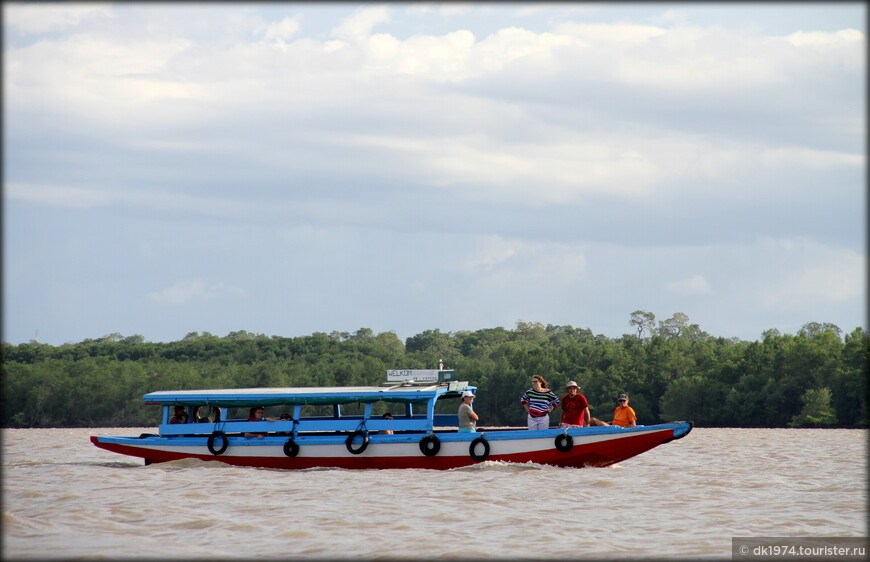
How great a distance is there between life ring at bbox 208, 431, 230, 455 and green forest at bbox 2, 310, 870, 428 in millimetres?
51385

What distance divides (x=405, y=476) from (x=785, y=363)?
57.4m

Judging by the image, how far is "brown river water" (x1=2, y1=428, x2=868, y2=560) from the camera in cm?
1437

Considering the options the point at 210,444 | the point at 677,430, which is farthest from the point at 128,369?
the point at 677,430

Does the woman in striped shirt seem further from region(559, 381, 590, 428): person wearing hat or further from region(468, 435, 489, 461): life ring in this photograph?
region(468, 435, 489, 461): life ring

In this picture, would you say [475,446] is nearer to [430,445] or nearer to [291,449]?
[430,445]

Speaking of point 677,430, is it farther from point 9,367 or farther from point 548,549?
point 9,367

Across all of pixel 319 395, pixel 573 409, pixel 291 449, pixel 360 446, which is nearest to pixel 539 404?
pixel 573 409

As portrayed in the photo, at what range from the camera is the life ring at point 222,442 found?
25.7 meters

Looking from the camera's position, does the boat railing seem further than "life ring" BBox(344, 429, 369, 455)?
Yes

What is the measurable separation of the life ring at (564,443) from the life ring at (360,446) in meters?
4.60

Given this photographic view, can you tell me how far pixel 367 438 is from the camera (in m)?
24.7

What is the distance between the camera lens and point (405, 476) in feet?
76.2

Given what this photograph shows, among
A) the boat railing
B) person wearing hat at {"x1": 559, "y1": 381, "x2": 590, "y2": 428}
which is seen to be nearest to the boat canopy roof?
the boat railing

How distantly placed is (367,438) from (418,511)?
6.82 m
